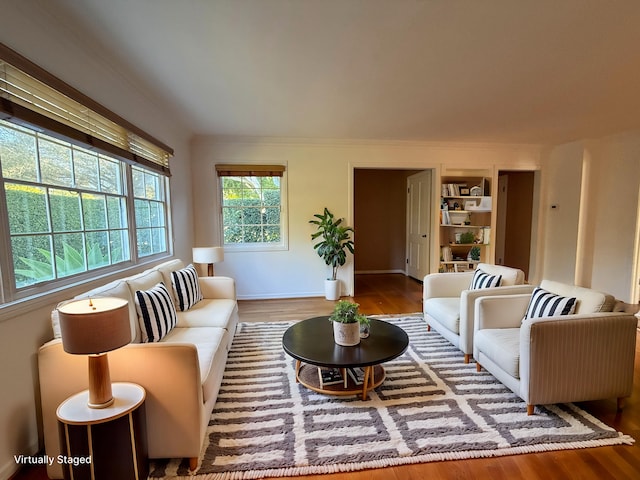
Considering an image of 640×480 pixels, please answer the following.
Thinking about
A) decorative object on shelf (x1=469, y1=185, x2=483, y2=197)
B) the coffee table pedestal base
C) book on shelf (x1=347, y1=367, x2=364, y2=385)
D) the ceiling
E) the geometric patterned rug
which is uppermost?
the ceiling

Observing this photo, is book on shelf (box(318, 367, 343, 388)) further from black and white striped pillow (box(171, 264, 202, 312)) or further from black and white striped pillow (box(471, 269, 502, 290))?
black and white striped pillow (box(471, 269, 502, 290))

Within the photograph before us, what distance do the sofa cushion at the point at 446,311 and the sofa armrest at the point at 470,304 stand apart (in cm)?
9

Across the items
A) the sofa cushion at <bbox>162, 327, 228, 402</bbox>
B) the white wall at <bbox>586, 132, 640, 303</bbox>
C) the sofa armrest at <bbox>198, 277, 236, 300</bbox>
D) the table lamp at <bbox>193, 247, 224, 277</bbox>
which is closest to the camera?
the sofa cushion at <bbox>162, 327, 228, 402</bbox>

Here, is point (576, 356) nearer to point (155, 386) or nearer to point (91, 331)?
point (155, 386)

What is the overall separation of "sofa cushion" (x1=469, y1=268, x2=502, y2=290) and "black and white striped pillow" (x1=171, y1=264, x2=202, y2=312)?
9.06 ft

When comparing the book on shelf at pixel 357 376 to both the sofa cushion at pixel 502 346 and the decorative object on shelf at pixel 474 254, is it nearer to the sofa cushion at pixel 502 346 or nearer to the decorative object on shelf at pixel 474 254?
the sofa cushion at pixel 502 346

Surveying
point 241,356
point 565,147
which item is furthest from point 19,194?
point 565,147

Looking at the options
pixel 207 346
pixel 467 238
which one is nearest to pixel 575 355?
pixel 207 346

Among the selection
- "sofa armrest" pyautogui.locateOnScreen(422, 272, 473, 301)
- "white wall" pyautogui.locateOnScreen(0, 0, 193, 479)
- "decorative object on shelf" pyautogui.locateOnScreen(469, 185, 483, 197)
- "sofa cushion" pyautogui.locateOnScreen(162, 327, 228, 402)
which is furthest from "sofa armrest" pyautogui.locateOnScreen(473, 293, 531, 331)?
"decorative object on shelf" pyautogui.locateOnScreen(469, 185, 483, 197)

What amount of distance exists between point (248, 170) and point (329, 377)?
327cm

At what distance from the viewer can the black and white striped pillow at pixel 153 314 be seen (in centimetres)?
201

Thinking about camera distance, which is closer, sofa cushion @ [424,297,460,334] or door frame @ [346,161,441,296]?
sofa cushion @ [424,297,460,334]

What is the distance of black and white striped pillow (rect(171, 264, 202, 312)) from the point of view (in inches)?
107

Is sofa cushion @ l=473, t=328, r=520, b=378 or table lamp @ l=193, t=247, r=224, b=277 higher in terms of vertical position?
table lamp @ l=193, t=247, r=224, b=277
